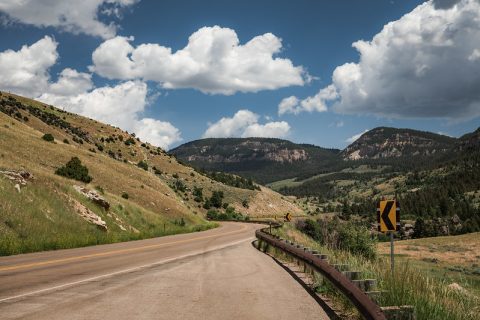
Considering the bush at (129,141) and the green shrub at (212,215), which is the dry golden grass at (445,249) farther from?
the bush at (129,141)

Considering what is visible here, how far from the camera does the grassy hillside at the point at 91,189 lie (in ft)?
77.0

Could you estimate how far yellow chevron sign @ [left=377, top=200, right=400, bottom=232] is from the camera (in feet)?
39.2

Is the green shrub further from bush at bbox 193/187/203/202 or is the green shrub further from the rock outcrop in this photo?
the rock outcrop

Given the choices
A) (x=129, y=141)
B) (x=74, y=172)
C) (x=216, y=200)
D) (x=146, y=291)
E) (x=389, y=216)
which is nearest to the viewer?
(x=146, y=291)

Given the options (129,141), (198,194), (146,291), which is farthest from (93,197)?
(129,141)

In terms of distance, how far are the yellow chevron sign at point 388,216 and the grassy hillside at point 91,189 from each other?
41.2 feet

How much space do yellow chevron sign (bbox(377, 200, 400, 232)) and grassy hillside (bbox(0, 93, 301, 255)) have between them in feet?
41.2

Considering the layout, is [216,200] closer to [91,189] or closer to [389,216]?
[91,189]

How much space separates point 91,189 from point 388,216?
30.3 metres

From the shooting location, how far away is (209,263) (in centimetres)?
1559

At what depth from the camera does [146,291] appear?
942 cm

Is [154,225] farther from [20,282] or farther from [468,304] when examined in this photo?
[468,304]

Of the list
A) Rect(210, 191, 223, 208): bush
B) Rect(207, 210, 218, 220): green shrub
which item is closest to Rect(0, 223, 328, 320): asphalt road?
Rect(207, 210, 218, 220): green shrub

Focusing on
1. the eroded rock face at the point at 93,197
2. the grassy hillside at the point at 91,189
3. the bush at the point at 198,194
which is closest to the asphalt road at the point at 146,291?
the grassy hillside at the point at 91,189
